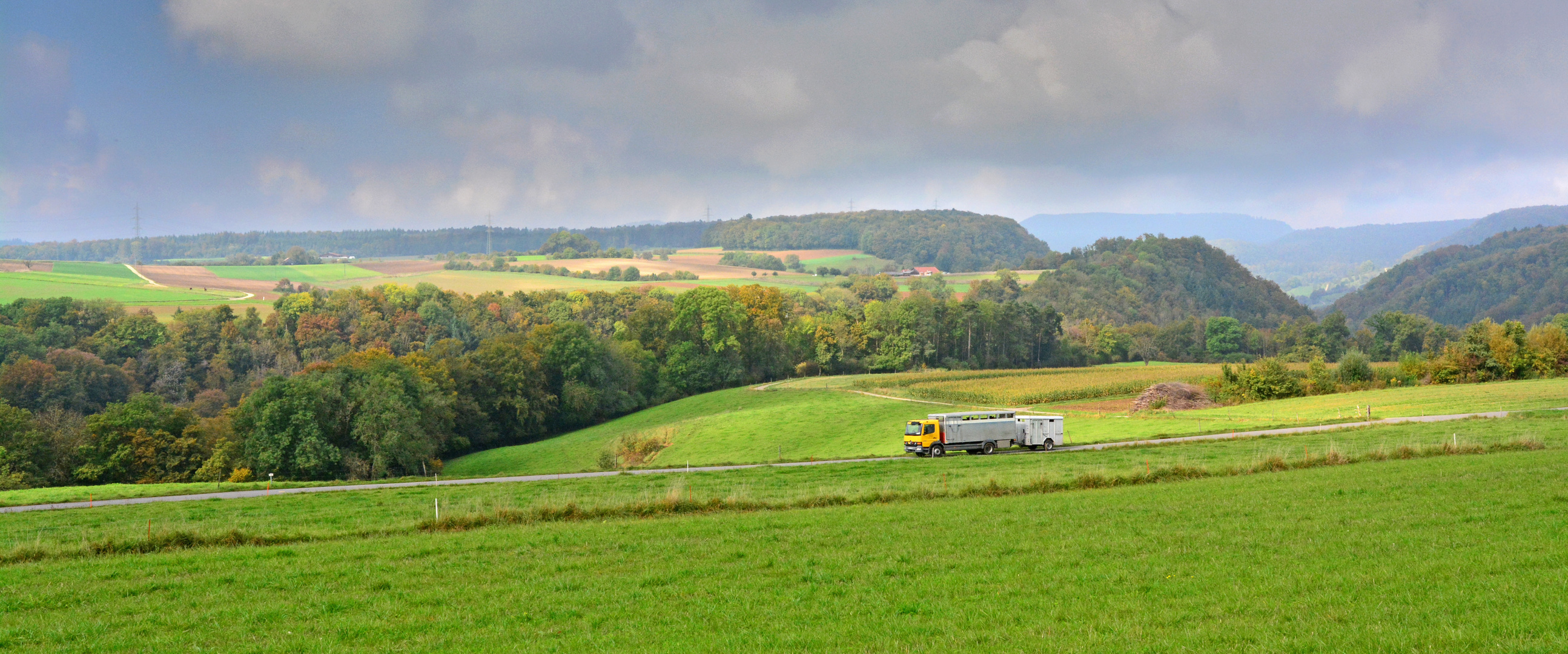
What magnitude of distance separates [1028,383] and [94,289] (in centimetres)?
12402

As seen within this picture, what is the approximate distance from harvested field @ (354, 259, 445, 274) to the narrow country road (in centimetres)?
14733

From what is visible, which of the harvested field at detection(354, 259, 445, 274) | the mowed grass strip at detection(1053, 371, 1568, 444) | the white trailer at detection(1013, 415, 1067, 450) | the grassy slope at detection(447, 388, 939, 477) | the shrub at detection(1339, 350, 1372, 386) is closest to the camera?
the white trailer at detection(1013, 415, 1067, 450)

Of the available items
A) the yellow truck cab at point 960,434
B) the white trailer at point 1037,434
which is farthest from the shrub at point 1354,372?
the yellow truck cab at point 960,434

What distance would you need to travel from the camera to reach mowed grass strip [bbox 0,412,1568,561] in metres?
19.1

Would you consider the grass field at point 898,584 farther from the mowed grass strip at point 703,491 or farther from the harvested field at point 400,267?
the harvested field at point 400,267

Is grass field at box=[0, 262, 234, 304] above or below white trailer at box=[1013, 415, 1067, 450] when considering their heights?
above

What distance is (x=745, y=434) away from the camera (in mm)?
62562

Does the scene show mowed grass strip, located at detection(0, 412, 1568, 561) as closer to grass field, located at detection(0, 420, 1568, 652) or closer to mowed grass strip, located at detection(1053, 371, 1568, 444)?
grass field, located at detection(0, 420, 1568, 652)

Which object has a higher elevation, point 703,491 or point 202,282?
point 202,282

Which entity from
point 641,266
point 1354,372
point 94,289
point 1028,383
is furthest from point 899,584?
point 641,266

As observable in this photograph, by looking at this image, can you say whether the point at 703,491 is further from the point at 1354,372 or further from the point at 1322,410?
the point at 1354,372

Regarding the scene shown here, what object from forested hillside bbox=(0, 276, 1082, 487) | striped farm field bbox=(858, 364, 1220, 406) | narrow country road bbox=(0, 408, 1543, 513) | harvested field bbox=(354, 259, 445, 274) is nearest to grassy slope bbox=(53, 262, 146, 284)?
forested hillside bbox=(0, 276, 1082, 487)

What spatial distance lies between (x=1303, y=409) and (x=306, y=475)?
6216 centimetres

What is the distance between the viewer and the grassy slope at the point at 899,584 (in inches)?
374
